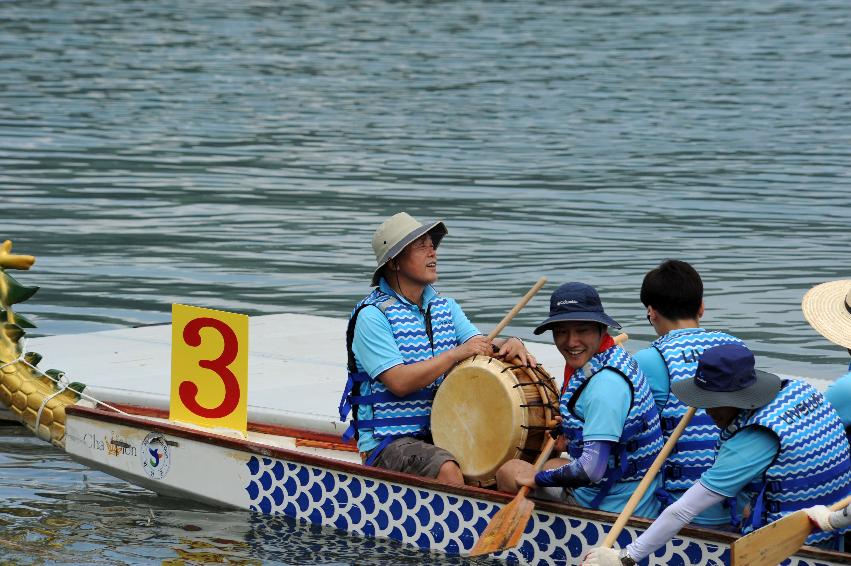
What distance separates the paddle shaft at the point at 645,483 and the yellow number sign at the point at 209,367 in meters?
2.83

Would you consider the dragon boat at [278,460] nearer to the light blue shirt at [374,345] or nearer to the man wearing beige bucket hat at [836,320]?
the light blue shirt at [374,345]

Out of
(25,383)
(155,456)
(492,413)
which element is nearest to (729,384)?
(492,413)

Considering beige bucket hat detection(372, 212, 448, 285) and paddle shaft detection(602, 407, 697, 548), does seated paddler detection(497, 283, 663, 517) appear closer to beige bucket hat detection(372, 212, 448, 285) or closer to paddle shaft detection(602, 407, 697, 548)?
paddle shaft detection(602, 407, 697, 548)

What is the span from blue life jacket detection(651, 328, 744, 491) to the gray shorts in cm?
130

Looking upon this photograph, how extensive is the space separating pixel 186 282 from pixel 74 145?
11452mm

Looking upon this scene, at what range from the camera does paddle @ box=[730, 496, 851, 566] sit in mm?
7133

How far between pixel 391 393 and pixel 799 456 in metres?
2.62

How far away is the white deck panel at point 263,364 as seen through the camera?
1147 centimetres

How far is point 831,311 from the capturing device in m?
8.09

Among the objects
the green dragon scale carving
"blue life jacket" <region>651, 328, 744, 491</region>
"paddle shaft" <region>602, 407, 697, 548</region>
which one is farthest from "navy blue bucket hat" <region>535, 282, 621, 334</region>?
the green dragon scale carving

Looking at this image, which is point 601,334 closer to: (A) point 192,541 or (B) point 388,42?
(A) point 192,541

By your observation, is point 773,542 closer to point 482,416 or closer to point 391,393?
point 482,416

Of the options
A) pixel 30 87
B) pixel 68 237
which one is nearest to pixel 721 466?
pixel 68 237

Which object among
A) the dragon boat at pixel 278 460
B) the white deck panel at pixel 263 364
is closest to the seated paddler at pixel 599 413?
the dragon boat at pixel 278 460
